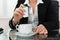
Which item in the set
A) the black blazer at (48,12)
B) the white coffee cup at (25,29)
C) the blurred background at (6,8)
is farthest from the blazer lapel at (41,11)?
the white coffee cup at (25,29)

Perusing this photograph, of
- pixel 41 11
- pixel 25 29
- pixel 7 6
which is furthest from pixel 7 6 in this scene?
pixel 25 29

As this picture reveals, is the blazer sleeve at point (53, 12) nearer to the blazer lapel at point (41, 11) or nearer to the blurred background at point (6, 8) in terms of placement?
the blazer lapel at point (41, 11)

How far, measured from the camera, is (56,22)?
5.89 feet

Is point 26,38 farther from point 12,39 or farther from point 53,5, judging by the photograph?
point 53,5

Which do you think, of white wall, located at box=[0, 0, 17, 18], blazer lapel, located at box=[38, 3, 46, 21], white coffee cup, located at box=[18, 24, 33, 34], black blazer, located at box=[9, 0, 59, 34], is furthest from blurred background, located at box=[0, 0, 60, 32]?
white coffee cup, located at box=[18, 24, 33, 34]

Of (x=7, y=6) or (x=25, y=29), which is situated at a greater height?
(x=7, y=6)

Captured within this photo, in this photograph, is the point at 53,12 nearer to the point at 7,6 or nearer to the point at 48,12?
the point at 48,12

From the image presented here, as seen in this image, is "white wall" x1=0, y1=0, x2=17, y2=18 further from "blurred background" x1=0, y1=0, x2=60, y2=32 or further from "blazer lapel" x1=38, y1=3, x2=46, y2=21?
"blazer lapel" x1=38, y1=3, x2=46, y2=21

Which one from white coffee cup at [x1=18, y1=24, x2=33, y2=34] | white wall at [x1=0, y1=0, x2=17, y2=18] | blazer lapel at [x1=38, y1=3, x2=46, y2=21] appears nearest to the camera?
white coffee cup at [x1=18, y1=24, x2=33, y2=34]

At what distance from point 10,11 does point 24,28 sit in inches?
40.5

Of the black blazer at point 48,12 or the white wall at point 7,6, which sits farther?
the white wall at point 7,6

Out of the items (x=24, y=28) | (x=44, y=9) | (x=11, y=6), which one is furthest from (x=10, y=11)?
(x=24, y=28)

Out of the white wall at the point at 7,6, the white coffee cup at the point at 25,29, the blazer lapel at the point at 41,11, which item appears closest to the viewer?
the white coffee cup at the point at 25,29

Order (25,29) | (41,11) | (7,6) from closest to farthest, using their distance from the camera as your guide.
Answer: (25,29), (41,11), (7,6)
